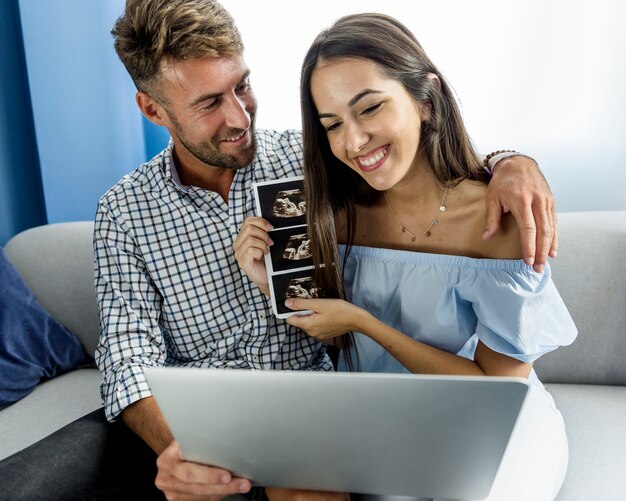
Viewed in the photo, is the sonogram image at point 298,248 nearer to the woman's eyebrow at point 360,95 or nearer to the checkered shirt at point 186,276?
the checkered shirt at point 186,276

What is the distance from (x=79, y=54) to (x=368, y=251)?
1.52 metres

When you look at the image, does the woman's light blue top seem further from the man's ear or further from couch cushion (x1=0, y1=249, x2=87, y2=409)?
couch cushion (x1=0, y1=249, x2=87, y2=409)

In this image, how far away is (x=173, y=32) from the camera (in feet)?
4.64

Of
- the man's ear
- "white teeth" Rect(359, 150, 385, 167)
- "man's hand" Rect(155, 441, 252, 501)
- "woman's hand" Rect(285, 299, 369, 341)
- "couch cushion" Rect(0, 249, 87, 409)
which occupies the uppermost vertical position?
the man's ear

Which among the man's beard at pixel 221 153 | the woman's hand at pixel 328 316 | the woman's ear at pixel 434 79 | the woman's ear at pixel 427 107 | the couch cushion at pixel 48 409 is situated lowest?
the couch cushion at pixel 48 409

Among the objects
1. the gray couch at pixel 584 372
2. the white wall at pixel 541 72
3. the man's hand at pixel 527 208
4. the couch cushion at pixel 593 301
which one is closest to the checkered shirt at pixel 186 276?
the gray couch at pixel 584 372

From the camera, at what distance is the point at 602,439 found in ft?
4.70

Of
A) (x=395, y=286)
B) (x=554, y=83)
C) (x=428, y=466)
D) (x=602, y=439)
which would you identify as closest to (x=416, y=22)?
(x=554, y=83)

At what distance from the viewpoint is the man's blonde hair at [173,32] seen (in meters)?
1.41

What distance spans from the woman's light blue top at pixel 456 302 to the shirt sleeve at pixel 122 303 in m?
0.46

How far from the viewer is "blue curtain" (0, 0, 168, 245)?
7.32 feet

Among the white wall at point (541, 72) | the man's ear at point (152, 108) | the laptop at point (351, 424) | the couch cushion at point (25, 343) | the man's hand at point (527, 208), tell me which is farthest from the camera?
the white wall at point (541, 72)

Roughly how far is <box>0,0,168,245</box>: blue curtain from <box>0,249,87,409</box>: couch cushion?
47 centimetres

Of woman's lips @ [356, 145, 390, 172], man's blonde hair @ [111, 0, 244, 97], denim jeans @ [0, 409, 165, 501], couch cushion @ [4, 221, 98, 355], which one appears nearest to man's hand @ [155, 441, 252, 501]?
denim jeans @ [0, 409, 165, 501]
